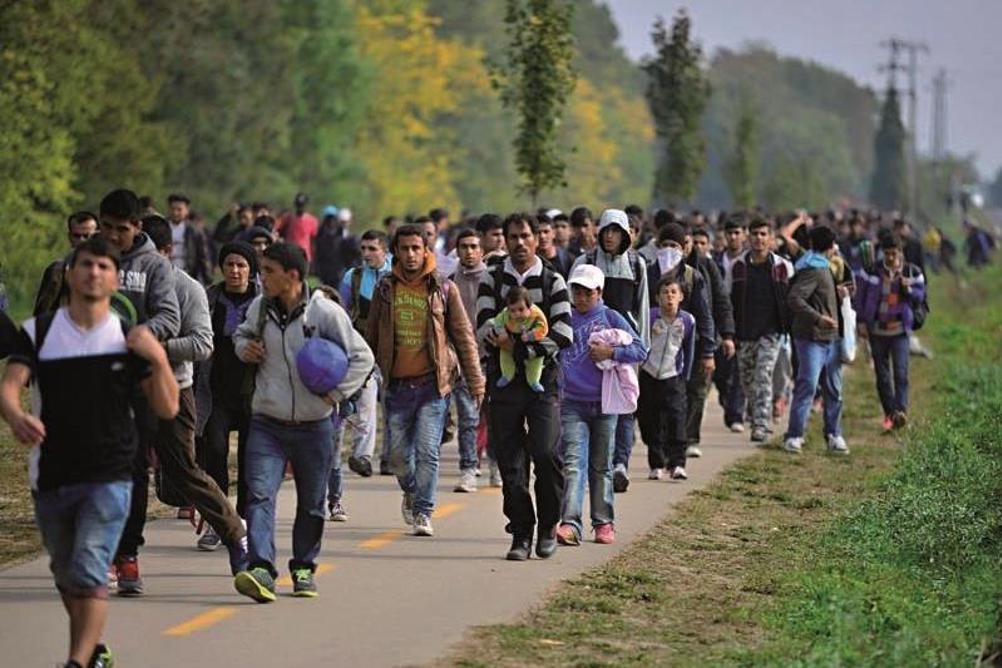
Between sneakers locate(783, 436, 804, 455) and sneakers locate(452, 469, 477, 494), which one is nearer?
sneakers locate(452, 469, 477, 494)

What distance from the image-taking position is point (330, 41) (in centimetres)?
7475

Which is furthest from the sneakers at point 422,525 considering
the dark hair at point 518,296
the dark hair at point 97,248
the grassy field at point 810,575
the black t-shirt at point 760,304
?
the black t-shirt at point 760,304

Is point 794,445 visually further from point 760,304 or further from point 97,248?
point 97,248

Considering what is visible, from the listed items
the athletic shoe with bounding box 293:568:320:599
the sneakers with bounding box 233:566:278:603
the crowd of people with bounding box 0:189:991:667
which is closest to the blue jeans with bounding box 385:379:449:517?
the crowd of people with bounding box 0:189:991:667

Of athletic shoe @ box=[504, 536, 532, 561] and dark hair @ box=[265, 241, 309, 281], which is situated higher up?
dark hair @ box=[265, 241, 309, 281]

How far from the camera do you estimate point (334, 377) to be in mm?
12430

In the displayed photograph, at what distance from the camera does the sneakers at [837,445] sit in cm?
2207

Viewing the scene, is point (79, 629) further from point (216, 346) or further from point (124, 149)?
point (124, 149)

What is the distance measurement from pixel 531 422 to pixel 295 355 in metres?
2.28

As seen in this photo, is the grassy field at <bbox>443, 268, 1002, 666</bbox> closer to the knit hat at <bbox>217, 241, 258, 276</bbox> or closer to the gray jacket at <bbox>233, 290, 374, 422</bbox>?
the gray jacket at <bbox>233, 290, 374, 422</bbox>

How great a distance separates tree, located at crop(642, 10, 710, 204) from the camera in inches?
2008

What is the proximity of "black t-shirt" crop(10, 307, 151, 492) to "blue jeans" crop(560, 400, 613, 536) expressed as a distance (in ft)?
16.4

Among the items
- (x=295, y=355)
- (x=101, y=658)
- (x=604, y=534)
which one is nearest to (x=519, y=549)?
(x=604, y=534)

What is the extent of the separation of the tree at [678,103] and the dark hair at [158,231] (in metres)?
36.5
